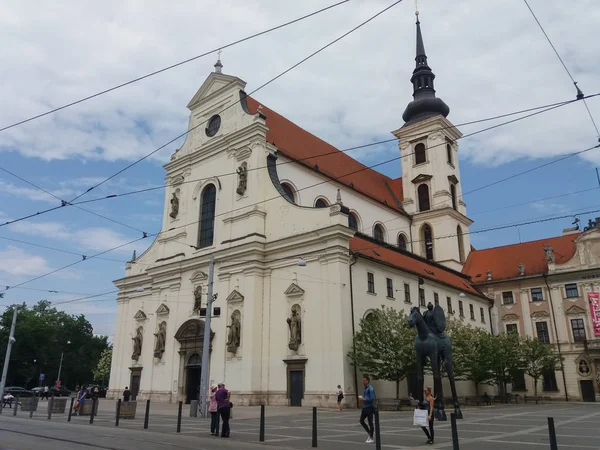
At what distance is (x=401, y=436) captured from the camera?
13.1m

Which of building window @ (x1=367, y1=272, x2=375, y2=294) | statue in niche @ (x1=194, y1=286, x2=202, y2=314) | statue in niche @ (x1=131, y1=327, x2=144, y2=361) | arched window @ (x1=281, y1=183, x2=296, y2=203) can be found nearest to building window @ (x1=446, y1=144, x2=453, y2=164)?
arched window @ (x1=281, y1=183, x2=296, y2=203)

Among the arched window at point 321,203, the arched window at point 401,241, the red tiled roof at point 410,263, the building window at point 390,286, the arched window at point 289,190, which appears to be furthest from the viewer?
the arched window at point 401,241

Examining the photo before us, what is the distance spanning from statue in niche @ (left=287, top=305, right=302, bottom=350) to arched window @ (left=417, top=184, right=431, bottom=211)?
25.0m

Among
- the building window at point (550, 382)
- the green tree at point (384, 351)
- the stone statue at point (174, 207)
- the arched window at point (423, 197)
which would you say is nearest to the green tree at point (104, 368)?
the stone statue at point (174, 207)

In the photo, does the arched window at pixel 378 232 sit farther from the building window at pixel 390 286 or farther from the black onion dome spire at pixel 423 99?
the black onion dome spire at pixel 423 99

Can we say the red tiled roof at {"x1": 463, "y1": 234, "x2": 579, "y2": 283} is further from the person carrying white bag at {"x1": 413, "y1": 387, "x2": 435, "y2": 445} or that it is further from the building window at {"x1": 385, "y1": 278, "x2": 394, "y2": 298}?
the person carrying white bag at {"x1": 413, "y1": 387, "x2": 435, "y2": 445}

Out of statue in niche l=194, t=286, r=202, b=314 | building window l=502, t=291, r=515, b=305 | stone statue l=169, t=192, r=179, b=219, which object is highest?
stone statue l=169, t=192, r=179, b=219

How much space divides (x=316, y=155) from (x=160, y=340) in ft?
57.4

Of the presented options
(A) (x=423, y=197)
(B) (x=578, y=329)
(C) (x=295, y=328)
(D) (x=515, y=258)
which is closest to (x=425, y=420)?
(C) (x=295, y=328)

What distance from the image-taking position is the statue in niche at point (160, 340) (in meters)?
34.5

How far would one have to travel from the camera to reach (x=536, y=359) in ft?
127

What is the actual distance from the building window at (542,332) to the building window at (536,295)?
6.84 feet

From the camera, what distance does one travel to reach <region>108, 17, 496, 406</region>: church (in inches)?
1070

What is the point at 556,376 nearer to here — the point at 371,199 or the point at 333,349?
the point at 371,199
